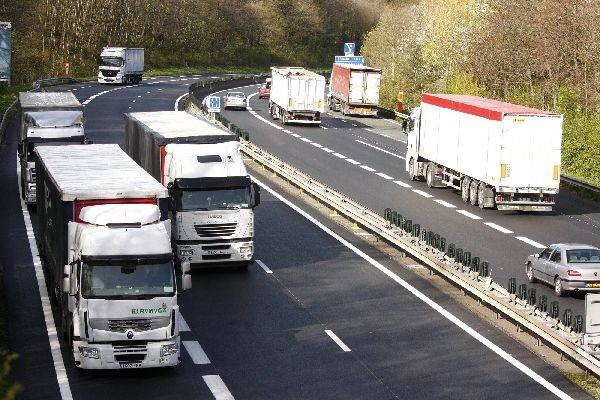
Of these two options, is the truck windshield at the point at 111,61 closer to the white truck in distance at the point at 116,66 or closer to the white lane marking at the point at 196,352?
the white truck in distance at the point at 116,66

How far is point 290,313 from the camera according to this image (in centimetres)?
3058

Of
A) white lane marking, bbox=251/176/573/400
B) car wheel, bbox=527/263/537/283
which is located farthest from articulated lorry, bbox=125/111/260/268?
car wheel, bbox=527/263/537/283

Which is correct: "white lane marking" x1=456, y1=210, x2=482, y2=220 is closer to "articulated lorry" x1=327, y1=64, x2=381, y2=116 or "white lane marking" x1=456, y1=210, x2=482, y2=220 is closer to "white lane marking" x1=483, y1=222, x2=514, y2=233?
"white lane marking" x1=483, y1=222, x2=514, y2=233

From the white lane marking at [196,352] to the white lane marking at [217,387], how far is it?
1.16 meters

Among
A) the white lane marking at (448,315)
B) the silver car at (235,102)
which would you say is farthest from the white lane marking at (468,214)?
the silver car at (235,102)

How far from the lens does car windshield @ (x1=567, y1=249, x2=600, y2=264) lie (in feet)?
108

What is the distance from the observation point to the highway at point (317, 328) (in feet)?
79.9

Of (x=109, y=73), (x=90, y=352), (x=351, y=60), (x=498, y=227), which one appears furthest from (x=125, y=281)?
(x=109, y=73)

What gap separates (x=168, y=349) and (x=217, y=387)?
1.17 meters

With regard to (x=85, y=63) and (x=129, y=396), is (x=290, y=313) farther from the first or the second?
(x=85, y=63)

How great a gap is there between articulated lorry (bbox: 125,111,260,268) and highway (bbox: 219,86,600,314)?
700cm

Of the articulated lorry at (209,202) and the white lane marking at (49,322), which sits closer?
the white lane marking at (49,322)

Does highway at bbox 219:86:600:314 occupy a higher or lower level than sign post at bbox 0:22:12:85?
lower

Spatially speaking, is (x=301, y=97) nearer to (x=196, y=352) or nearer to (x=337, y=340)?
(x=337, y=340)
